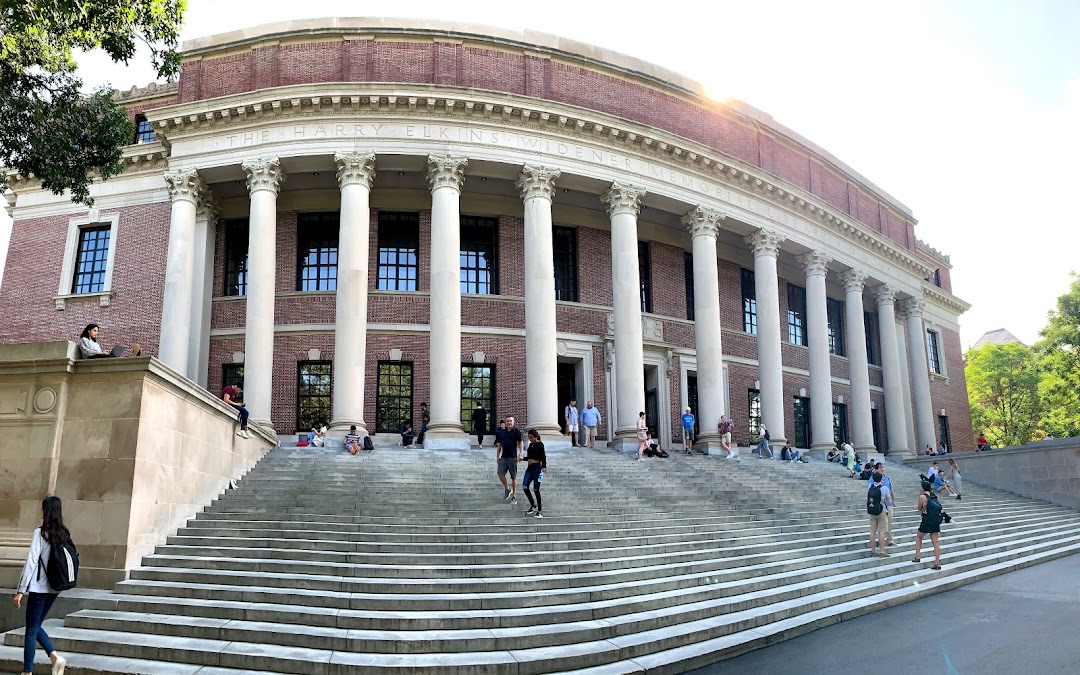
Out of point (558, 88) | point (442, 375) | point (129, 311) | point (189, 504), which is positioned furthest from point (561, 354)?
point (189, 504)

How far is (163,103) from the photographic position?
93.8 feet

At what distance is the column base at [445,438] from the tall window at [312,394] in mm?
5351

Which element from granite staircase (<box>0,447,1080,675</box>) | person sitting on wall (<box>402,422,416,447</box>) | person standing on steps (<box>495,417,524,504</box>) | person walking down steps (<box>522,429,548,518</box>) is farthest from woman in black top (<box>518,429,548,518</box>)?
person sitting on wall (<box>402,422,416,447</box>)

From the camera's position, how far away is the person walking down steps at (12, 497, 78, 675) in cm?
769

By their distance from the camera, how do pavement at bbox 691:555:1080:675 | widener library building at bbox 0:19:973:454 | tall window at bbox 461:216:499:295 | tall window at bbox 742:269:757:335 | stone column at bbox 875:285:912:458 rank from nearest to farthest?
pavement at bbox 691:555:1080:675, widener library building at bbox 0:19:973:454, tall window at bbox 461:216:499:295, tall window at bbox 742:269:757:335, stone column at bbox 875:285:912:458

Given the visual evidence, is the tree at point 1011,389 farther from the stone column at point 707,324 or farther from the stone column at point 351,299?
the stone column at point 351,299

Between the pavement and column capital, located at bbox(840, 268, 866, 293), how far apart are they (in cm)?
2208

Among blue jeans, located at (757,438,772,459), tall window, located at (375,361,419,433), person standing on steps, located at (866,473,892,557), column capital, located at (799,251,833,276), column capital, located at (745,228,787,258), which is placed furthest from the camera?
column capital, located at (799,251,833,276)

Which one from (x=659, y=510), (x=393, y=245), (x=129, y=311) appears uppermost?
(x=393, y=245)

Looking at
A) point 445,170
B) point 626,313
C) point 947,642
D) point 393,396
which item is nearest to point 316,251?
point 393,396

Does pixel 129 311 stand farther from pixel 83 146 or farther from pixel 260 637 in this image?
pixel 260 637

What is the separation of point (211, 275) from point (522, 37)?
511 inches

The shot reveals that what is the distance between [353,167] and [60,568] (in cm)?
1714

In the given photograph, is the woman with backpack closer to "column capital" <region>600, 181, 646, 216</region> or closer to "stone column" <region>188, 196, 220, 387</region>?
"stone column" <region>188, 196, 220, 387</region>
